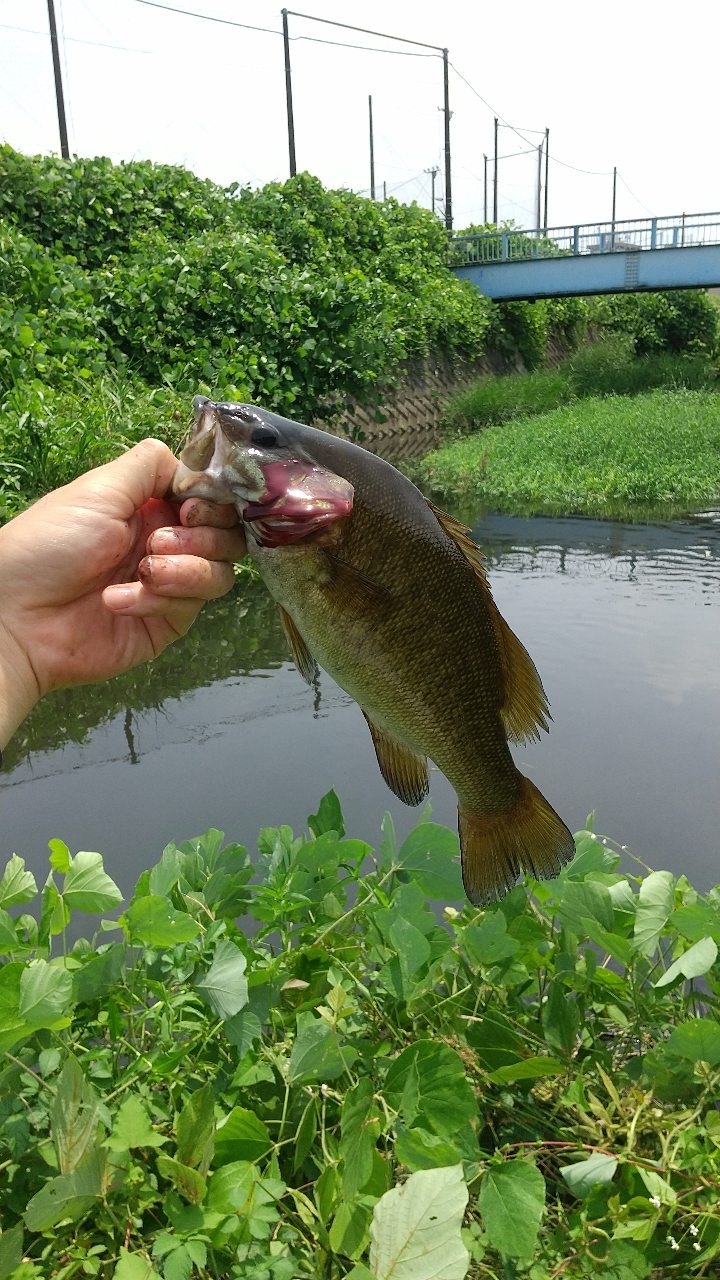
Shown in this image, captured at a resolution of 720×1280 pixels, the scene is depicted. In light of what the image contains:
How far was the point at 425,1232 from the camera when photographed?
1.22 metres

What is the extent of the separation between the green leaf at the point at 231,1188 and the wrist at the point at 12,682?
1.00 m

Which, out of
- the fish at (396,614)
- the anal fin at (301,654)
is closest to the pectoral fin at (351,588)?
the fish at (396,614)

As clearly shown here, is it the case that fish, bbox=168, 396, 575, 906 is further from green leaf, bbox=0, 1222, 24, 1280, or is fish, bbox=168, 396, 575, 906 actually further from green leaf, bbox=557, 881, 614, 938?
green leaf, bbox=0, 1222, 24, 1280

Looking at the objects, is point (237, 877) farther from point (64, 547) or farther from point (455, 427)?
point (455, 427)


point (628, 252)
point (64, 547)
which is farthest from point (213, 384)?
point (628, 252)

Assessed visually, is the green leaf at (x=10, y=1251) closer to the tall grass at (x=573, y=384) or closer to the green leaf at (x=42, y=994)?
the green leaf at (x=42, y=994)

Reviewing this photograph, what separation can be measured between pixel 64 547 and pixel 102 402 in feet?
19.5

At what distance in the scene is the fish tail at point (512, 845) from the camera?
175 centimetres

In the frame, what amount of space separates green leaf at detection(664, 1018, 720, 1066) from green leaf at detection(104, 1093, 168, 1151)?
2.76 feet

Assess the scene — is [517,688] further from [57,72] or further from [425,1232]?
[57,72]

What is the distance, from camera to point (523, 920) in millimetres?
1903

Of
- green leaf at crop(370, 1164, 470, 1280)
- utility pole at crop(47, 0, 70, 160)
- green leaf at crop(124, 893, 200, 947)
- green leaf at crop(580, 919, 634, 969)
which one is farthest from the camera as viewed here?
utility pole at crop(47, 0, 70, 160)

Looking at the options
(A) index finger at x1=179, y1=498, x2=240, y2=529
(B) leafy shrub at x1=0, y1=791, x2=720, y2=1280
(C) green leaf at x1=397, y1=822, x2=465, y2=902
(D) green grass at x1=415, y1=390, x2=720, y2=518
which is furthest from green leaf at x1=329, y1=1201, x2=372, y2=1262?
(D) green grass at x1=415, y1=390, x2=720, y2=518

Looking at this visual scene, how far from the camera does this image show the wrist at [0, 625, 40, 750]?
6.67 ft
